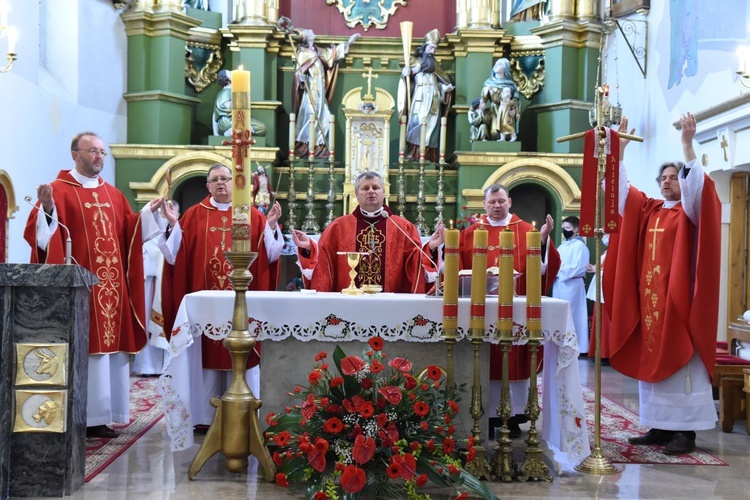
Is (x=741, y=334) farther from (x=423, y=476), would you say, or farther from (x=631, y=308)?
(x=423, y=476)

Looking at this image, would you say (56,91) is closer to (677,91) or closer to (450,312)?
(677,91)

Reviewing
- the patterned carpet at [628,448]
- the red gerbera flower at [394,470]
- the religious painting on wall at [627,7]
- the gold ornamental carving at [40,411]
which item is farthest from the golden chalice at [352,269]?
the religious painting on wall at [627,7]

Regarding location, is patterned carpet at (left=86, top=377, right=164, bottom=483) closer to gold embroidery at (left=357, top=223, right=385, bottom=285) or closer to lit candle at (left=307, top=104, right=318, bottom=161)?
gold embroidery at (left=357, top=223, right=385, bottom=285)

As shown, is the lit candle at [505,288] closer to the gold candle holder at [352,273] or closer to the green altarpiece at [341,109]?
the gold candle holder at [352,273]

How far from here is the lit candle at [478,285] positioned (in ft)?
15.1

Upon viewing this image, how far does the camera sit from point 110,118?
11.1 m

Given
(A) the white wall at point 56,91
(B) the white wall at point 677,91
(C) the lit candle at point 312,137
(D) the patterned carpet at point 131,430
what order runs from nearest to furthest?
(D) the patterned carpet at point 131,430
(A) the white wall at point 56,91
(B) the white wall at point 677,91
(C) the lit candle at point 312,137

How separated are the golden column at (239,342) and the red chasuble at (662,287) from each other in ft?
7.89

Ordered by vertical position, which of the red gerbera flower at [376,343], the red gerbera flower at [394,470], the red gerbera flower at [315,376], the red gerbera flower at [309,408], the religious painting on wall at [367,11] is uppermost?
the religious painting on wall at [367,11]

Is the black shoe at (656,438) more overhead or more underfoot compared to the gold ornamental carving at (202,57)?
more underfoot

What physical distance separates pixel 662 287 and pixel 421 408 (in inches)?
83.9

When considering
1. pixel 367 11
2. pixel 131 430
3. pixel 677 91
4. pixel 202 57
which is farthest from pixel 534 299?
pixel 367 11

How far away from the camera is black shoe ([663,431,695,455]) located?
548 centimetres

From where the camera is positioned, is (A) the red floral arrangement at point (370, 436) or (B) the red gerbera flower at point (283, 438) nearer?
(A) the red floral arrangement at point (370, 436)
